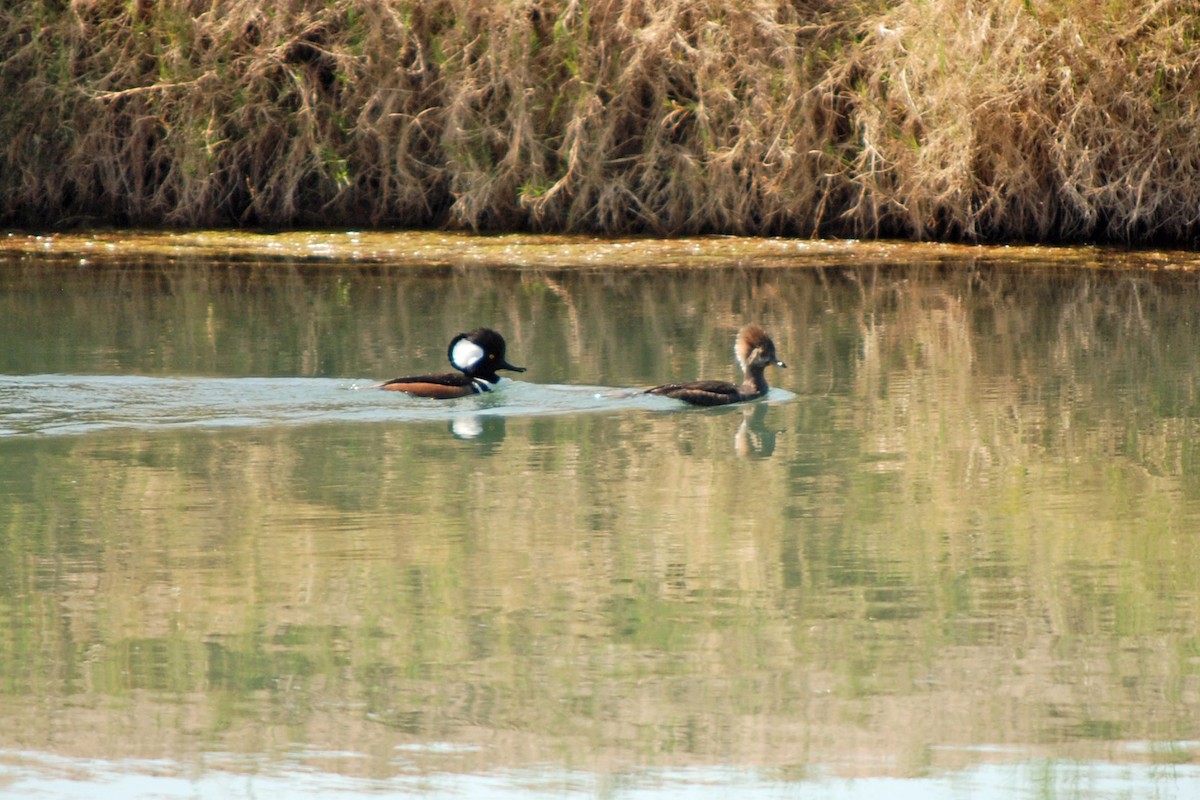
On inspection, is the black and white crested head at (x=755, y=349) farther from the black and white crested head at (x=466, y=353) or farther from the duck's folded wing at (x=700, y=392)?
the black and white crested head at (x=466, y=353)

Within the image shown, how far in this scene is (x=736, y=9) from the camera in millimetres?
15352

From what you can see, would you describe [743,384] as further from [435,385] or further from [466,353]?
[435,385]

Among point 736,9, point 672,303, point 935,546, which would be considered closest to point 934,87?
point 736,9

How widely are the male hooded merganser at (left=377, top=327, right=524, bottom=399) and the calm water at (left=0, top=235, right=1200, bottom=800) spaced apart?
0.34 ft

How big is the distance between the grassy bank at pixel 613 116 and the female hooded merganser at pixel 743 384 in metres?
6.13

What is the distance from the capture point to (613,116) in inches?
617

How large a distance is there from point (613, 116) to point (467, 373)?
7.09 m

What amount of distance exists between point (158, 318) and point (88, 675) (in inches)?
286

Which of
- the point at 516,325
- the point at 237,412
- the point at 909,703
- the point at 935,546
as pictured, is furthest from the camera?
the point at 516,325

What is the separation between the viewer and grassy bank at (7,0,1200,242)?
14.3 m

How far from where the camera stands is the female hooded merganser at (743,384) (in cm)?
841

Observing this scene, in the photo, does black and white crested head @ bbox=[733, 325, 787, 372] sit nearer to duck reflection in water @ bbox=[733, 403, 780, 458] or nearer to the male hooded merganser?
duck reflection in water @ bbox=[733, 403, 780, 458]

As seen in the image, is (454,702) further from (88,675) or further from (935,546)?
(935,546)

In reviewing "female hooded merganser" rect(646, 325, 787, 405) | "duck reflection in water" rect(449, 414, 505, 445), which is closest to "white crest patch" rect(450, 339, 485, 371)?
"duck reflection in water" rect(449, 414, 505, 445)
